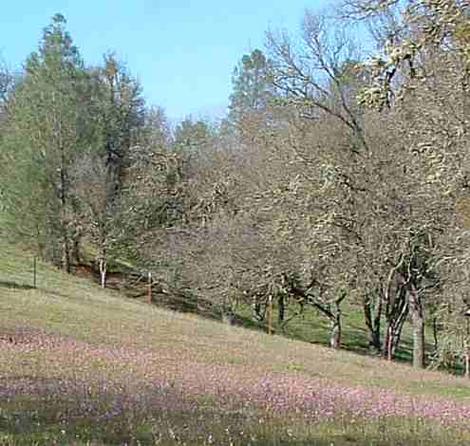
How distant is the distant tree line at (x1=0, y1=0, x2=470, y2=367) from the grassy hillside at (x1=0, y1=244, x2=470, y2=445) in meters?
3.88

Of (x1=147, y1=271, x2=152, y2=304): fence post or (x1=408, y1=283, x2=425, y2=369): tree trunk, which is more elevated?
(x1=147, y1=271, x2=152, y2=304): fence post

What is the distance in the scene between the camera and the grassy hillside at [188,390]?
9.53 metres

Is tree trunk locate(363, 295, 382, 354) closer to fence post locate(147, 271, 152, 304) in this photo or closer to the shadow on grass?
fence post locate(147, 271, 152, 304)

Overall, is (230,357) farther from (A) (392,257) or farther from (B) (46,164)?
(B) (46,164)

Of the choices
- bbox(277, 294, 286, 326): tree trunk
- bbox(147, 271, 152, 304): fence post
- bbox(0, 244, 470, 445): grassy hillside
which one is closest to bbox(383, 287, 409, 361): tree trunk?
bbox(277, 294, 286, 326): tree trunk

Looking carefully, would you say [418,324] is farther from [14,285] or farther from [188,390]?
[188,390]

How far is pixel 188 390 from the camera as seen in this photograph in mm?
14258

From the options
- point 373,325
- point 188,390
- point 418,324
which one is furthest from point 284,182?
point 188,390

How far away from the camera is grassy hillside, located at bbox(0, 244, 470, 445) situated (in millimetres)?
9531

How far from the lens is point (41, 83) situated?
51.3 m

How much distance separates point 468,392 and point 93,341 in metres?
10.3

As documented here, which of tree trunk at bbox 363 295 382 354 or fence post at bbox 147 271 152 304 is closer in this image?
tree trunk at bbox 363 295 382 354

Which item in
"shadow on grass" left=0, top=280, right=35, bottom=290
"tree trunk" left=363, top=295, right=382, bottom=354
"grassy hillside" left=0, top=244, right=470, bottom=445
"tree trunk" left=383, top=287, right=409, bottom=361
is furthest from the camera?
"tree trunk" left=363, top=295, right=382, bottom=354

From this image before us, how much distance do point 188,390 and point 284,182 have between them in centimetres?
2072
